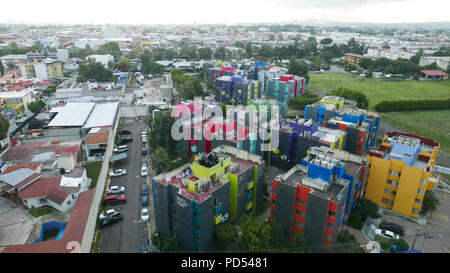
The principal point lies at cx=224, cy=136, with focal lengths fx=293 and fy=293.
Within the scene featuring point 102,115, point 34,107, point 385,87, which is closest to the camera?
point 102,115

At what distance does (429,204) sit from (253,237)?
8343 mm

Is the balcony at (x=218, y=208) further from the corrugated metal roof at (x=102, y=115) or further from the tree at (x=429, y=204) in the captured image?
the corrugated metal roof at (x=102, y=115)

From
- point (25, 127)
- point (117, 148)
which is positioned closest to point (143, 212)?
point (117, 148)

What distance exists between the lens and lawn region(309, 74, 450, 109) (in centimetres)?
3378

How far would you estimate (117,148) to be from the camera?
737 inches

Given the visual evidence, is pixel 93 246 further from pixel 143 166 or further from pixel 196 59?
pixel 196 59

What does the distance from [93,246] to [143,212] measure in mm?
2343

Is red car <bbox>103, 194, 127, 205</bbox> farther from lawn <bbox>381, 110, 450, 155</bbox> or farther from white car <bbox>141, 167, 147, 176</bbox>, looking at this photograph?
lawn <bbox>381, 110, 450, 155</bbox>

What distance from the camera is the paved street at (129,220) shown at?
35.3 feet

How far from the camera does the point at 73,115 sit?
71.6ft

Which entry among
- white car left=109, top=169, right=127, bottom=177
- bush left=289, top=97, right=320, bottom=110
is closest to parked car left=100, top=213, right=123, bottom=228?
white car left=109, top=169, right=127, bottom=177

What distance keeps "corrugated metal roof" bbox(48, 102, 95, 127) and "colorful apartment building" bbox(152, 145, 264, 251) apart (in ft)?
42.7

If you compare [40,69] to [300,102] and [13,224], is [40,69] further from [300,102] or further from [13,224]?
[300,102]

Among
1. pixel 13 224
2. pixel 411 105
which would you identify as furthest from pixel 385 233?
pixel 411 105
